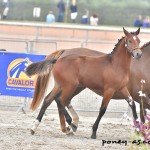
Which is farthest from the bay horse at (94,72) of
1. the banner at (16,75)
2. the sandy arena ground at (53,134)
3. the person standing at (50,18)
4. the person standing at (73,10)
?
the person standing at (73,10)

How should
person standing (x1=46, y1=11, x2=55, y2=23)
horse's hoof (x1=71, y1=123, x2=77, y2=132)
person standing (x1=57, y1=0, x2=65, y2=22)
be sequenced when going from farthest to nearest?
person standing (x1=57, y1=0, x2=65, y2=22), person standing (x1=46, y1=11, x2=55, y2=23), horse's hoof (x1=71, y1=123, x2=77, y2=132)

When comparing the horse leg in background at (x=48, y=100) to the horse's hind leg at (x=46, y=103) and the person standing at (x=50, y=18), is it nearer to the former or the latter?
the horse's hind leg at (x=46, y=103)

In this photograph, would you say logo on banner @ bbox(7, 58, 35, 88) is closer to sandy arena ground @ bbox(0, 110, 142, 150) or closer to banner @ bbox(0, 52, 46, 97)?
banner @ bbox(0, 52, 46, 97)

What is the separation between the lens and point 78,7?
3994 centimetres

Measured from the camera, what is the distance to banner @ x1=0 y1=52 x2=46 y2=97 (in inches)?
601

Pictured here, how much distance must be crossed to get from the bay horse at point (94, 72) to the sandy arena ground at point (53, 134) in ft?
1.14

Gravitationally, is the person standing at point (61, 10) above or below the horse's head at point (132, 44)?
below

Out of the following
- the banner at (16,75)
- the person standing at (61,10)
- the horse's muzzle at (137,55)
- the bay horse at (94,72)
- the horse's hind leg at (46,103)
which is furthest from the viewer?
the person standing at (61,10)

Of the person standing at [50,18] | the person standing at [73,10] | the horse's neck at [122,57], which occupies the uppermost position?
the horse's neck at [122,57]

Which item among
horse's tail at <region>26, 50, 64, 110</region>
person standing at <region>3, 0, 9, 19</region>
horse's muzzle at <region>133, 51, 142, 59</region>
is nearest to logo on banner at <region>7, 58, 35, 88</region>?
horse's tail at <region>26, 50, 64, 110</region>

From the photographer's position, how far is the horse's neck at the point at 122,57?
11.6 meters

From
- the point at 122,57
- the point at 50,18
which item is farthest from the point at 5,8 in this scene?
the point at 122,57

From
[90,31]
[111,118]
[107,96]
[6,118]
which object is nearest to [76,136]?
[107,96]

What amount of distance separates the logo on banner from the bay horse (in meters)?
3.10
